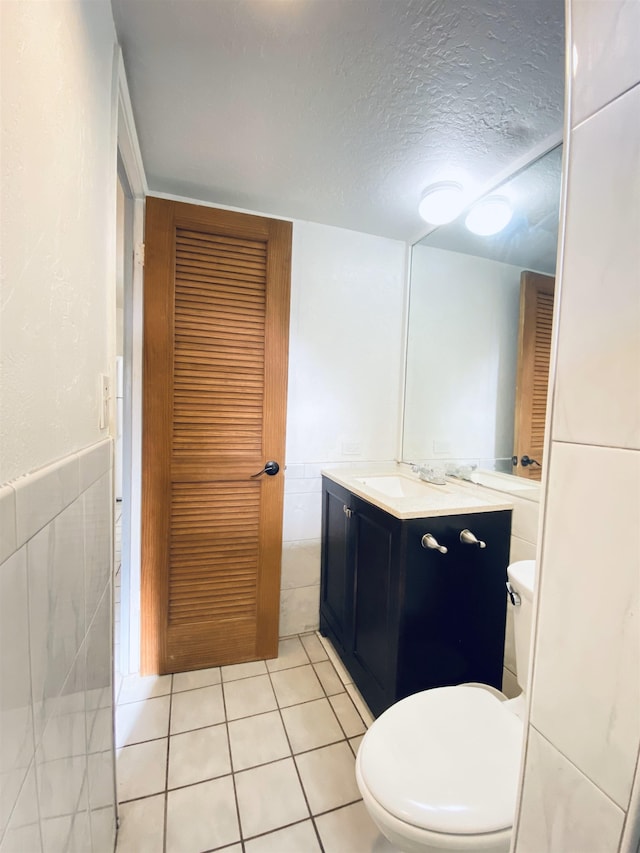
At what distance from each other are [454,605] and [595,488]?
3.67 ft

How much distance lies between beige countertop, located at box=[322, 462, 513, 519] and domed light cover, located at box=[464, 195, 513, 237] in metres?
1.15

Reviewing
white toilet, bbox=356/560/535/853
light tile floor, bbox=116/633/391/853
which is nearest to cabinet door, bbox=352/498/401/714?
light tile floor, bbox=116/633/391/853

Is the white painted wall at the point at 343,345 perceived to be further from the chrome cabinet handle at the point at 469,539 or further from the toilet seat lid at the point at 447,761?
the toilet seat lid at the point at 447,761

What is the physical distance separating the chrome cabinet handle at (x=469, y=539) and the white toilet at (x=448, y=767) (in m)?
0.21

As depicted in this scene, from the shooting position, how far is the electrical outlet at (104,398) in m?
0.87

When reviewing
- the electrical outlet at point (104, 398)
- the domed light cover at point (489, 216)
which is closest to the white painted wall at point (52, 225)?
the electrical outlet at point (104, 398)

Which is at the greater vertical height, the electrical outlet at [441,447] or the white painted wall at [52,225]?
the white painted wall at [52,225]

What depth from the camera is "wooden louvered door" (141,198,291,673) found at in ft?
5.12

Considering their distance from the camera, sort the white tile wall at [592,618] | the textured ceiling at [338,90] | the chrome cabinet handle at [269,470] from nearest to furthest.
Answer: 1. the white tile wall at [592,618]
2. the textured ceiling at [338,90]
3. the chrome cabinet handle at [269,470]

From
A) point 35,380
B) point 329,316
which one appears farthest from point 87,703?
point 329,316

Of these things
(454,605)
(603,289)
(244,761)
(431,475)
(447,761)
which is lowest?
(244,761)

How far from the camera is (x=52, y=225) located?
57cm

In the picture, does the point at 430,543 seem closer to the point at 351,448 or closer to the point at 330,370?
the point at 351,448

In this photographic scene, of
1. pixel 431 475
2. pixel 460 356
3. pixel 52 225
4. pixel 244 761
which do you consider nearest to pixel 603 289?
pixel 52 225
